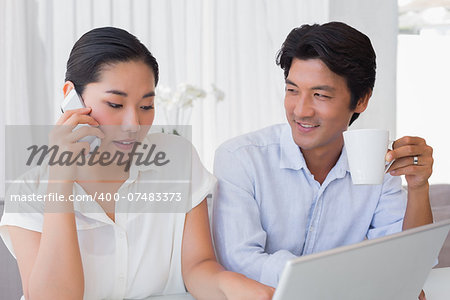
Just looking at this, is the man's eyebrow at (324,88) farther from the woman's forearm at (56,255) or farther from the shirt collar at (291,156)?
the woman's forearm at (56,255)

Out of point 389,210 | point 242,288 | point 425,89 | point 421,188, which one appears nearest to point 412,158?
point 421,188

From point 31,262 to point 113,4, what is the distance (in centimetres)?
222

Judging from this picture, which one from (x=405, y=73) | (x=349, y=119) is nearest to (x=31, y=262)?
(x=349, y=119)

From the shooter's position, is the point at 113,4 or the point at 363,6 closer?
the point at 113,4

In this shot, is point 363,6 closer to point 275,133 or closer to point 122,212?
point 275,133

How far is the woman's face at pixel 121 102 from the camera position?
118cm

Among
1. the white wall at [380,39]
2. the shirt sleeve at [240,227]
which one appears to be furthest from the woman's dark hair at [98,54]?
the white wall at [380,39]

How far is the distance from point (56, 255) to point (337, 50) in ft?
2.73

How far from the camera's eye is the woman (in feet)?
3.66

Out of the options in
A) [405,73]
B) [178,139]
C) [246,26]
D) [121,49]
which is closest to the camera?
[121,49]

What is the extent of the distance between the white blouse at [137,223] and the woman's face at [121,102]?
0.14m

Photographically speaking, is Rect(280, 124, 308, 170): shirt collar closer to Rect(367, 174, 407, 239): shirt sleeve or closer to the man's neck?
the man's neck

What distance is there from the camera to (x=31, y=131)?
294 centimetres

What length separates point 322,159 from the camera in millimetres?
1467
